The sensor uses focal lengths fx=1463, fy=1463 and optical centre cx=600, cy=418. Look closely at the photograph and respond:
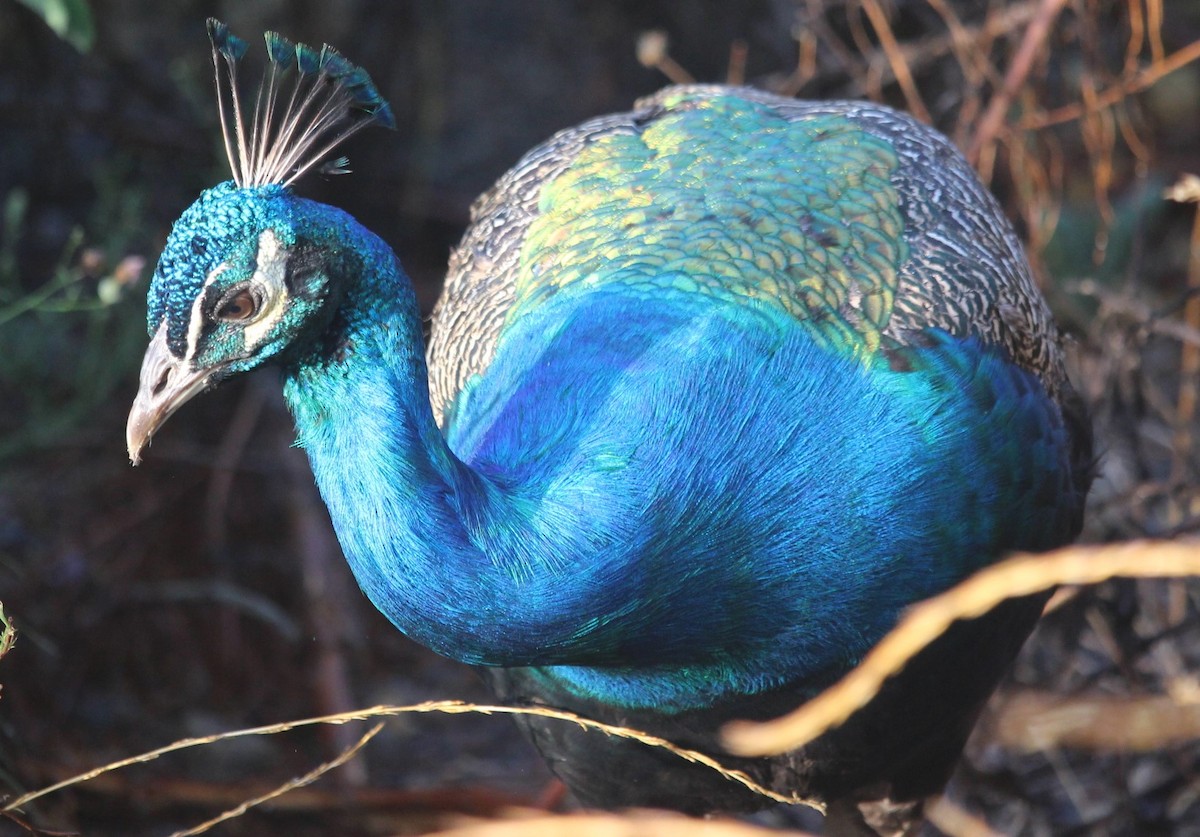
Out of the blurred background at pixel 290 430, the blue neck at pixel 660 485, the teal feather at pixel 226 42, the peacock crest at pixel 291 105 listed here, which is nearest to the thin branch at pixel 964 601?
the blue neck at pixel 660 485

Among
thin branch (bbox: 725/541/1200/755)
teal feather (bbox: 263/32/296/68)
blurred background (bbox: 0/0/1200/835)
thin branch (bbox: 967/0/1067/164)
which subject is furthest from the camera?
thin branch (bbox: 967/0/1067/164)

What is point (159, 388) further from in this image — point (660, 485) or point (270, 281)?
point (660, 485)

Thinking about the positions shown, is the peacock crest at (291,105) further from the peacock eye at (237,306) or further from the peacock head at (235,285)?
the peacock eye at (237,306)

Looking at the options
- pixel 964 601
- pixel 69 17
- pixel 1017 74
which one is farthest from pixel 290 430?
pixel 964 601

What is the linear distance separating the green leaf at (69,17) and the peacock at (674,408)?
59cm

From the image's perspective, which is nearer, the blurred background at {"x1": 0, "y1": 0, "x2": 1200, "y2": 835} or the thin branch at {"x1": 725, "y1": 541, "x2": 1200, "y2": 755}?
the thin branch at {"x1": 725, "y1": 541, "x2": 1200, "y2": 755}

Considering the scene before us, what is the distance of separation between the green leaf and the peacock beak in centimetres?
108

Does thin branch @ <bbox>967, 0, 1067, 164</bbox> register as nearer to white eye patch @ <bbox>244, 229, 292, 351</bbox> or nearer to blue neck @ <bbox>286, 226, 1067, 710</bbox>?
blue neck @ <bbox>286, 226, 1067, 710</bbox>

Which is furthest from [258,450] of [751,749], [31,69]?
[751,749]

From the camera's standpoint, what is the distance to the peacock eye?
1.84 metres

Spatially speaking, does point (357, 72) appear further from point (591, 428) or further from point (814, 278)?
point (814, 278)

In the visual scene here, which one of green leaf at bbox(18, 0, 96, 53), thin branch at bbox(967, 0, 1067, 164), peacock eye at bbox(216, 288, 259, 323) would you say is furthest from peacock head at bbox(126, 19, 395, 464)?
thin branch at bbox(967, 0, 1067, 164)

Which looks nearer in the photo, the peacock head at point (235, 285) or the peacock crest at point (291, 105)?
the peacock head at point (235, 285)

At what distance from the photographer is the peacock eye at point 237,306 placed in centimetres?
184
